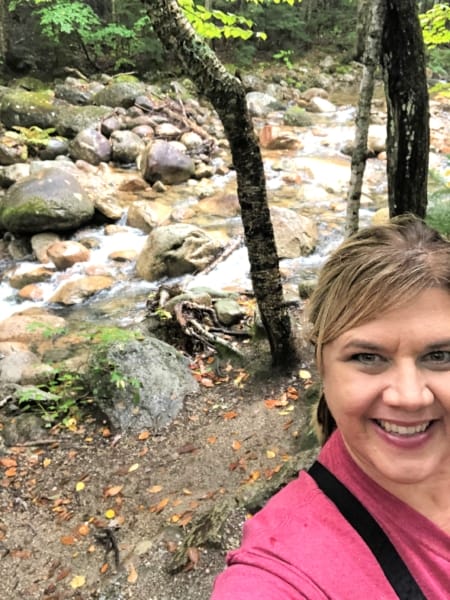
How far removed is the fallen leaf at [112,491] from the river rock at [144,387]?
704 millimetres

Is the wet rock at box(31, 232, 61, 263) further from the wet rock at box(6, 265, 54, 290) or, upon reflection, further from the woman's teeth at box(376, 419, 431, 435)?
the woman's teeth at box(376, 419, 431, 435)

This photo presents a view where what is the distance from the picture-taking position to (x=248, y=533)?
47.1 inches

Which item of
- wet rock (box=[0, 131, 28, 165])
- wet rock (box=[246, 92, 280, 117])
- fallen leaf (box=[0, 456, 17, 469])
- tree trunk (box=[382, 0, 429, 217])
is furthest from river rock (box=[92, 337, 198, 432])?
wet rock (box=[246, 92, 280, 117])

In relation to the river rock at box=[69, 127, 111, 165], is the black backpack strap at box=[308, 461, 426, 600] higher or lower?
higher

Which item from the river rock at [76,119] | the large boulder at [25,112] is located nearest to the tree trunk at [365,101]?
the river rock at [76,119]

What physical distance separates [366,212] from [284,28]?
1910cm

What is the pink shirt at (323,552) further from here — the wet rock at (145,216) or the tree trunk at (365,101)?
the wet rock at (145,216)

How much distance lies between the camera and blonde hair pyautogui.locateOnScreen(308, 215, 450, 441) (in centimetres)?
125

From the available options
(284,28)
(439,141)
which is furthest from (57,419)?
(284,28)

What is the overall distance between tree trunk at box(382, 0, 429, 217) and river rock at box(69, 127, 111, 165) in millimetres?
10904

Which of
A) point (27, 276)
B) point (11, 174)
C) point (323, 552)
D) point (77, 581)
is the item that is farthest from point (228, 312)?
point (11, 174)

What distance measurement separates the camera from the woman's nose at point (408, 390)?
1.18 meters

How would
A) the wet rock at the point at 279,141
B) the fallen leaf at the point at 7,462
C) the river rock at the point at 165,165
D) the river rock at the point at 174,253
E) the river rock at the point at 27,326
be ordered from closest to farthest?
the fallen leaf at the point at 7,462, the river rock at the point at 27,326, the river rock at the point at 174,253, the river rock at the point at 165,165, the wet rock at the point at 279,141

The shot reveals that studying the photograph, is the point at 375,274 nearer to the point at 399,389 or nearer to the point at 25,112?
the point at 399,389
